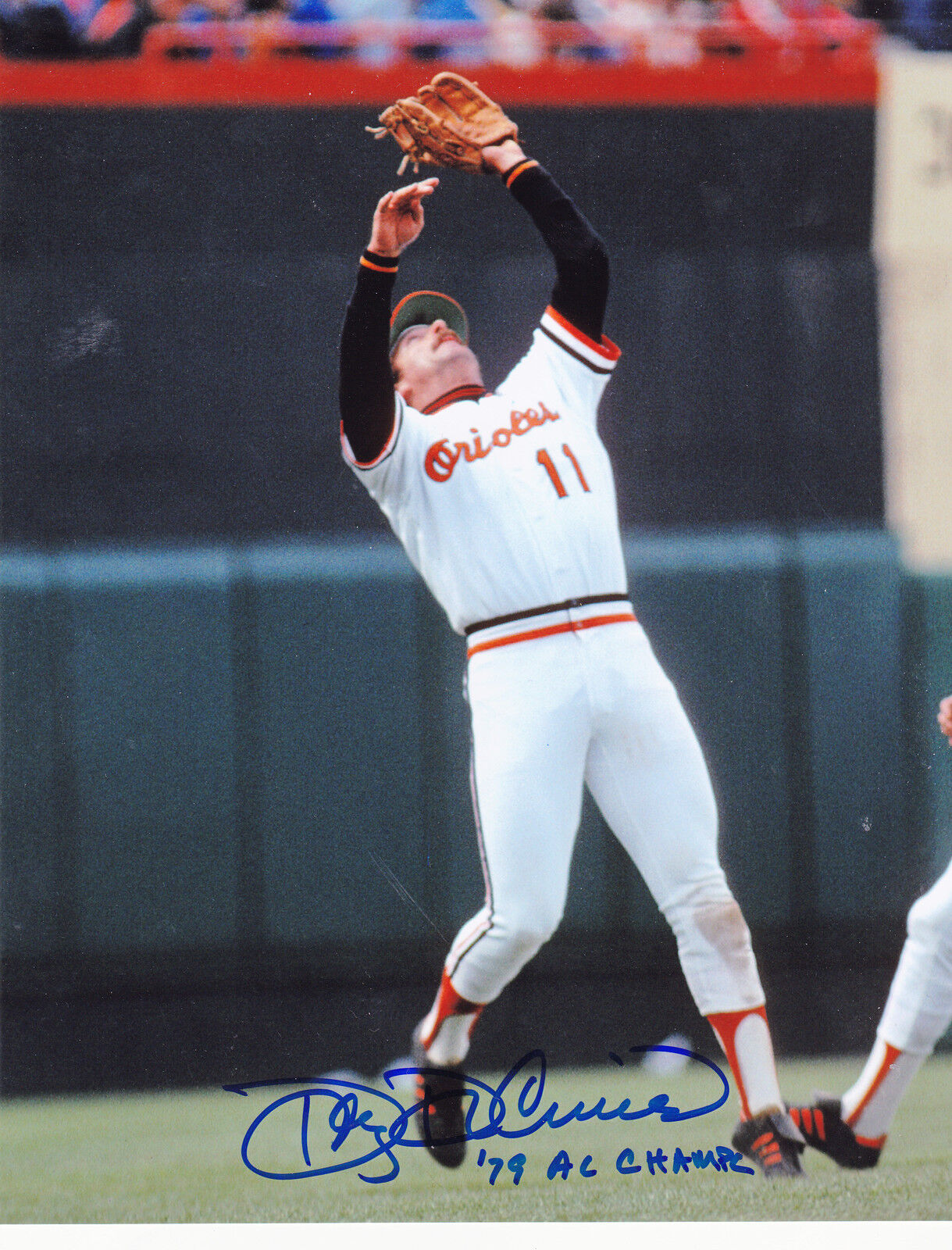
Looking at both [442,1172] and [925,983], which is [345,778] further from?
[925,983]

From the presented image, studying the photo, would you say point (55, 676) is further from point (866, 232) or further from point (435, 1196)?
point (866, 232)

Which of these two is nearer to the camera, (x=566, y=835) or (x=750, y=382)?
(x=566, y=835)

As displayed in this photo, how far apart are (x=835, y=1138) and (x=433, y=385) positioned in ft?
6.40

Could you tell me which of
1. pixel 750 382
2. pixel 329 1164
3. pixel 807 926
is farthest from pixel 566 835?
pixel 750 382

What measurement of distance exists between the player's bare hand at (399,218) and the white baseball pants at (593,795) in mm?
906

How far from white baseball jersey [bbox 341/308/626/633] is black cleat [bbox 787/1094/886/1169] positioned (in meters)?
1.26

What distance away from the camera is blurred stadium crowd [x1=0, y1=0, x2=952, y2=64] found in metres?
3.64

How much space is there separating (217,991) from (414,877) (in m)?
0.56

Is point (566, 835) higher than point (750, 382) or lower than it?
lower

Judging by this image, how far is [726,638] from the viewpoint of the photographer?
3662 millimetres

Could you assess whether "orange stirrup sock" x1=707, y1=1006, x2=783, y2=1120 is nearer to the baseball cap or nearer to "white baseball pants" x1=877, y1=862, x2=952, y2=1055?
"white baseball pants" x1=877, y1=862, x2=952, y2=1055

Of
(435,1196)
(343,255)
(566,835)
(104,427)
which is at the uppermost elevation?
(343,255)

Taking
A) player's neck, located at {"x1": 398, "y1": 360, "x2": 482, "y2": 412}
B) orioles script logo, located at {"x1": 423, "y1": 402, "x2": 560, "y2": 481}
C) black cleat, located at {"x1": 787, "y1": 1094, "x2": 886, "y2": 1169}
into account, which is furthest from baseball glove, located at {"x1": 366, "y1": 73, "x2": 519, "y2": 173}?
black cleat, located at {"x1": 787, "y1": 1094, "x2": 886, "y2": 1169}
